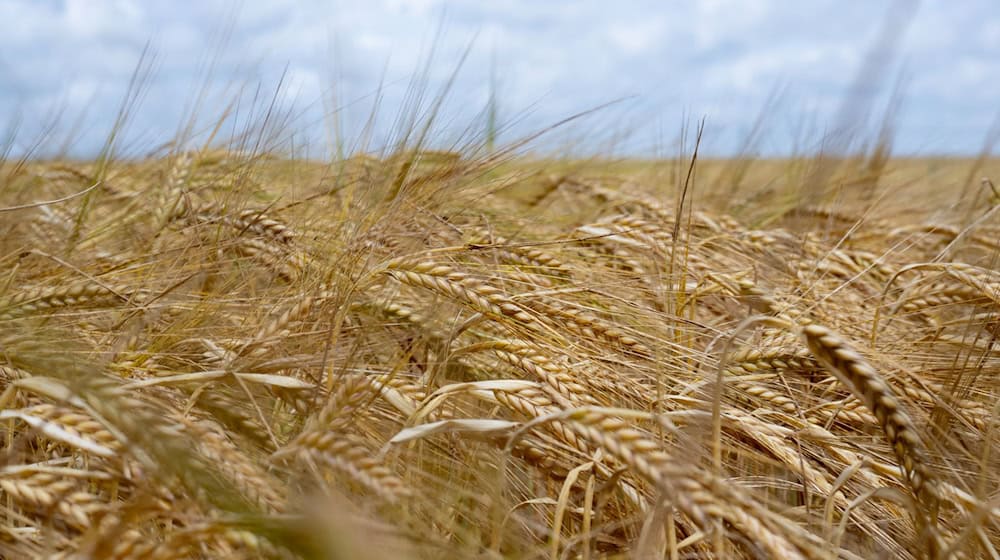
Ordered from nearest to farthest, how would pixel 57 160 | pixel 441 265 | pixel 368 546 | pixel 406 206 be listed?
1. pixel 368 546
2. pixel 441 265
3. pixel 406 206
4. pixel 57 160

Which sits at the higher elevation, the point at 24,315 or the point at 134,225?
the point at 134,225

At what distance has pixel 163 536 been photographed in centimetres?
73

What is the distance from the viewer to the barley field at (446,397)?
2.06 feet

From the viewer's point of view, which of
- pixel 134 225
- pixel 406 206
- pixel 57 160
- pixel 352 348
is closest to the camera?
pixel 352 348

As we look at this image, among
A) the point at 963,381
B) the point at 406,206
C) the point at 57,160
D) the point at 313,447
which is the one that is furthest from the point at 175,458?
the point at 57,160

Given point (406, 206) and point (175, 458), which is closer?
point (175, 458)

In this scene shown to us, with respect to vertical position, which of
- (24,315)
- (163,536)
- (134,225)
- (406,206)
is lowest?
(163,536)

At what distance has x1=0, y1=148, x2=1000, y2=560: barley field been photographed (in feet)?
2.06

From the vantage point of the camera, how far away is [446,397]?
90cm

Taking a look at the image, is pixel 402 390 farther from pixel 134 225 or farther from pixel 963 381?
pixel 134 225

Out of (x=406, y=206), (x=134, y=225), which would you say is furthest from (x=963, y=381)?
(x=134, y=225)

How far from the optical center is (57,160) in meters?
2.49

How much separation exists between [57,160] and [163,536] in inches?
87.6

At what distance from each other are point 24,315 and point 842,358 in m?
1.07
